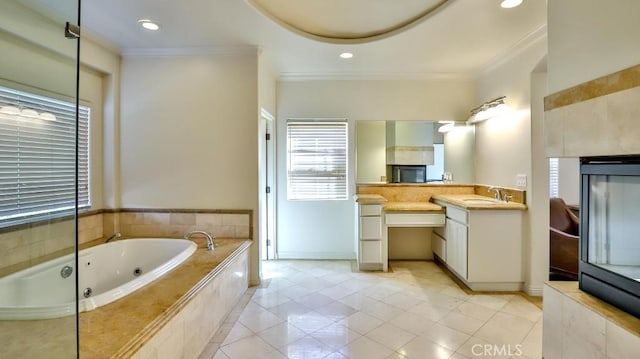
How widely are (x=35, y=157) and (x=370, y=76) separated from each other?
360cm

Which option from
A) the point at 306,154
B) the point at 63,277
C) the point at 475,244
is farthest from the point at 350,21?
the point at 63,277

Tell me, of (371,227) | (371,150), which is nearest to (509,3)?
(371,150)

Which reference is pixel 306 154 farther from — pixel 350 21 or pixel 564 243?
pixel 564 243

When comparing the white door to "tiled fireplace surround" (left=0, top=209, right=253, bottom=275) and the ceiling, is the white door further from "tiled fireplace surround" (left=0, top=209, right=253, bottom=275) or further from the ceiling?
the ceiling

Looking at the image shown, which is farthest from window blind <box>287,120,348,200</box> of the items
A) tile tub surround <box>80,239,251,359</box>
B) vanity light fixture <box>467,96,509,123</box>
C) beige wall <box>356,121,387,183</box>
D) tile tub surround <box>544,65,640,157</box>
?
tile tub surround <box>544,65,640,157</box>

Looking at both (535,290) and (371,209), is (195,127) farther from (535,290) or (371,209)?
(535,290)

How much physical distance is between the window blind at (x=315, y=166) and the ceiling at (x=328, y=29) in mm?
985

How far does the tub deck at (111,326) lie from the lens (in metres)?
1.32

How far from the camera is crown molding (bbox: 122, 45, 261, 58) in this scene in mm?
3168

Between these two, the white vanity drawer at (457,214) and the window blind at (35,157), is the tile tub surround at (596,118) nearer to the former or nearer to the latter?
the white vanity drawer at (457,214)

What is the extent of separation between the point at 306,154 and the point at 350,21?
74.5 inches

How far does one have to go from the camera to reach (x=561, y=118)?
180 centimetres

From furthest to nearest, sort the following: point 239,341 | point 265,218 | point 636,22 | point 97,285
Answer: point 265,218
point 97,285
point 239,341
point 636,22

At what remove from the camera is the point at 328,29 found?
2.96m
